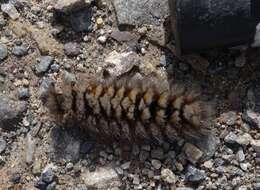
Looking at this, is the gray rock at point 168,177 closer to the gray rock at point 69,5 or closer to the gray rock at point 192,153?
the gray rock at point 192,153

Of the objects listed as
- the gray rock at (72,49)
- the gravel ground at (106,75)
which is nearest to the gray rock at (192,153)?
the gravel ground at (106,75)

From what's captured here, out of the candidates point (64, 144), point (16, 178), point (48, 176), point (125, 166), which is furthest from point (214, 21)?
point (16, 178)

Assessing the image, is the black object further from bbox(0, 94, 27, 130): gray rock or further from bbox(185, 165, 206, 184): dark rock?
bbox(0, 94, 27, 130): gray rock

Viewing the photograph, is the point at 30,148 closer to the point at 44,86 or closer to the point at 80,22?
the point at 44,86

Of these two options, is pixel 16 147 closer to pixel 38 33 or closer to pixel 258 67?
pixel 38 33

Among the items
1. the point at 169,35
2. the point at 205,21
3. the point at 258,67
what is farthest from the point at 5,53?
the point at 258,67
